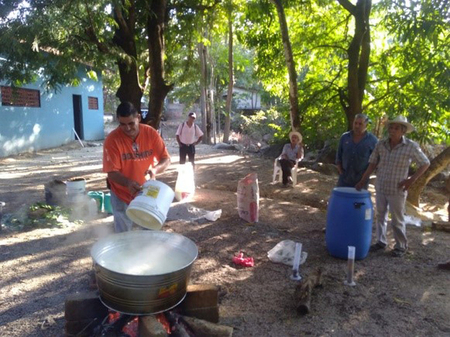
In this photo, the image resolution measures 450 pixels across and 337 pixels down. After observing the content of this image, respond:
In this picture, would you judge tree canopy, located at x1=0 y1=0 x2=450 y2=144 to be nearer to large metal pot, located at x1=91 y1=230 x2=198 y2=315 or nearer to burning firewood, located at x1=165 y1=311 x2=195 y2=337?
large metal pot, located at x1=91 y1=230 x2=198 y2=315

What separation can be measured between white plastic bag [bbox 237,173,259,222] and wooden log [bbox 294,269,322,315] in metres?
2.07

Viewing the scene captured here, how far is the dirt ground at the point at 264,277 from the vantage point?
10.3 ft

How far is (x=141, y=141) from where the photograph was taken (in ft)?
11.6

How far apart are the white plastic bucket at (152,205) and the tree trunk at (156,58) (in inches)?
146

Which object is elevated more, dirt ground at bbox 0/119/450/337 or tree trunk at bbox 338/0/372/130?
tree trunk at bbox 338/0/372/130

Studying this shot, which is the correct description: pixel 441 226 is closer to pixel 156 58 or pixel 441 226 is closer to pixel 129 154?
pixel 129 154

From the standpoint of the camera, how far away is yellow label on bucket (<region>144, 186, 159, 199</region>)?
2.75m

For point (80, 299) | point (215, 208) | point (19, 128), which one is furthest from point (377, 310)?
point (19, 128)

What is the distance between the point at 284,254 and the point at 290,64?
186 inches

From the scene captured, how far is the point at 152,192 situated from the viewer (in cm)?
277

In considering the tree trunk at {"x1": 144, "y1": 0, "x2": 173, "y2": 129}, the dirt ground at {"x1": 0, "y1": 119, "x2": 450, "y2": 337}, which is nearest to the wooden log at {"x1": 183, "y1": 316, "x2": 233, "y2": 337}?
the dirt ground at {"x1": 0, "y1": 119, "x2": 450, "y2": 337}

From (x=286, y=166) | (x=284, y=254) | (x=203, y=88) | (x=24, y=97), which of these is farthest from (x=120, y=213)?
(x=203, y=88)

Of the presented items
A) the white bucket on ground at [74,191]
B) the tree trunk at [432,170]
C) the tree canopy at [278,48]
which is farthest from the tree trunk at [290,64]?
the white bucket on ground at [74,191]

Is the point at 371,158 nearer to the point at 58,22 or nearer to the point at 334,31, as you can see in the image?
the point at 58,22
